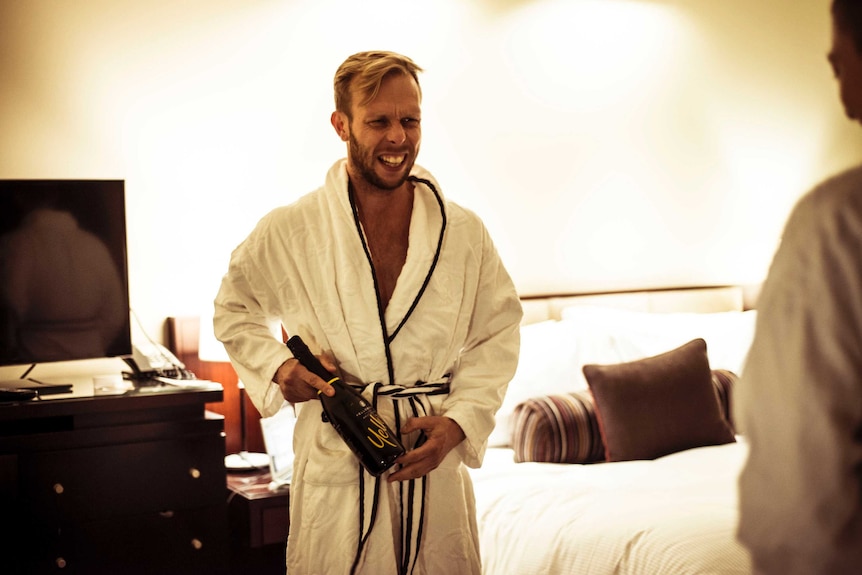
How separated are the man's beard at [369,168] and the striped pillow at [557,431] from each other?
1.37 metres

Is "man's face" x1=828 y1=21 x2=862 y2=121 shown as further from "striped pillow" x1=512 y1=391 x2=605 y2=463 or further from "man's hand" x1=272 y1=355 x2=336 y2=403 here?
"striped pillow" x1=512 y1=391 x2=605 y2=463

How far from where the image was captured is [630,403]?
3.16m

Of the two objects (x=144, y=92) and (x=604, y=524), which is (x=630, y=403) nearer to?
(x=604, y=524)

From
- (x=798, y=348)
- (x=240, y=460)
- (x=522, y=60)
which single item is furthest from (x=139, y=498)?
(x=522, y=60)

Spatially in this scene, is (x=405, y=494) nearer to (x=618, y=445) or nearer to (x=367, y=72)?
(x=367, y=72)

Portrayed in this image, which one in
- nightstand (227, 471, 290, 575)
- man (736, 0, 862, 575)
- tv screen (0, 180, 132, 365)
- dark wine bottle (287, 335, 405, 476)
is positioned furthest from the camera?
nightstand (227, 471, 290, 575)

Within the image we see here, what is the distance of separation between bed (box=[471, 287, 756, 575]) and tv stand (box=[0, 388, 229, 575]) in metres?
0.79

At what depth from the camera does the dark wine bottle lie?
5.99ft

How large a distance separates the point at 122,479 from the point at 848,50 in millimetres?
2135

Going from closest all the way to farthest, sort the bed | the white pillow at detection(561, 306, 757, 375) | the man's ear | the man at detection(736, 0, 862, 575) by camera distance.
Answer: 1. the man at detection(736, 0, 862, 575)
2. the man's ear
3. the bed
4. the white pillow at detection(561, 306, 757, 375)

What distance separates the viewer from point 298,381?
6.30 feet

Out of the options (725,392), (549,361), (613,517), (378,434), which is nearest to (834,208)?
(378,434)

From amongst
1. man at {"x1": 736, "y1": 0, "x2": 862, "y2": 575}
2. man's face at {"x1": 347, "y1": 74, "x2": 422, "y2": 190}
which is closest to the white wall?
man's face at {"x1": 347, "y1": 74, "x2": 422, "y2": 190}

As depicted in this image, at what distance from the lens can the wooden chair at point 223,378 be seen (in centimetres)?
320
